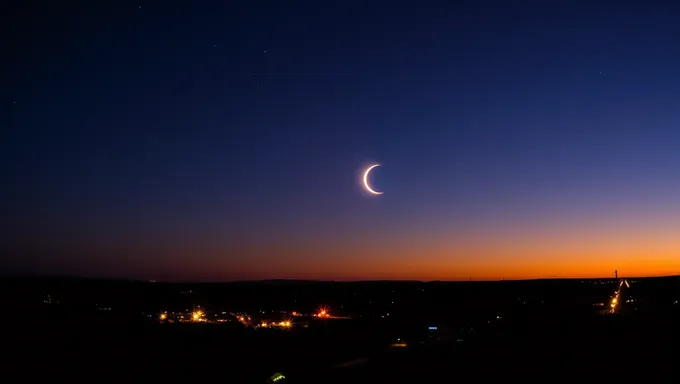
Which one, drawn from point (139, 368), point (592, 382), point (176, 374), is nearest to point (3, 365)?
point (139, 368)

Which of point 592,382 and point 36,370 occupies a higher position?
point 592,382

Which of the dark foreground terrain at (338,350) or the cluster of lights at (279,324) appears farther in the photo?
the cluster of lights at (279,324)

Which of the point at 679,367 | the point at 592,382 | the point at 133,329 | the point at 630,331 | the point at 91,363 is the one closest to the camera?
the point at 592,382

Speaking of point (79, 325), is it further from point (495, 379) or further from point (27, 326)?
point (495, 379)

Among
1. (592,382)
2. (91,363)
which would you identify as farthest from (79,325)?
(592,382)

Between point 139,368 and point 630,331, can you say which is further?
point 139,368

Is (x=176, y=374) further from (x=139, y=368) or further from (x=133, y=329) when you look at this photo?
(x=133, y=329)

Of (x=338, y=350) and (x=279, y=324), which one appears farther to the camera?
(x=279, y=324)

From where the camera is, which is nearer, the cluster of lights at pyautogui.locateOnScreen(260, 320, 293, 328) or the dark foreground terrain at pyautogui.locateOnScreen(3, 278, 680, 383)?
the dark foreground terrain at pyautogui.locateOnScreen(3, 278, 680, 383)

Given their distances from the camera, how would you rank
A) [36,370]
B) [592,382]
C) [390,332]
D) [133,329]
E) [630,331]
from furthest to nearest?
[133,329] → [390,332] → [36,370] → [630,331] → [592,382]
